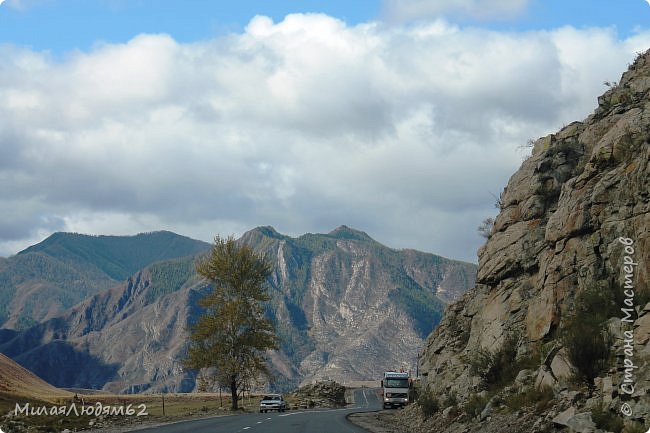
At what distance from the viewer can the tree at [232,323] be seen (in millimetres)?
61816

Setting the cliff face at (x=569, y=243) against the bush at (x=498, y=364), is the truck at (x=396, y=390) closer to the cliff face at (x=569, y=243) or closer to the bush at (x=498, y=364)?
the cliff face at (x=569, y=243)

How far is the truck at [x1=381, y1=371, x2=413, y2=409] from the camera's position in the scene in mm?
68375

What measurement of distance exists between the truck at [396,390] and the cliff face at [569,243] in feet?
72.4

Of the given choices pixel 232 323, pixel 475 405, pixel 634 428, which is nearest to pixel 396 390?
pixel 232 323

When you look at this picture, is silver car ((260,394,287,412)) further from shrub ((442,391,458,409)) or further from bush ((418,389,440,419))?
shrub ((442,391,458,409))

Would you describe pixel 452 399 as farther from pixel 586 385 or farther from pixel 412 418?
pixel 586 385

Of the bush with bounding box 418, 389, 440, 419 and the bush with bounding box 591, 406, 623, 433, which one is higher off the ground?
the bush with bounding box 591, 406, 623, 433

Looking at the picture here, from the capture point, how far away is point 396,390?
225ft

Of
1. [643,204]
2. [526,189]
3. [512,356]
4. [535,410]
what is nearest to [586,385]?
[535,410]

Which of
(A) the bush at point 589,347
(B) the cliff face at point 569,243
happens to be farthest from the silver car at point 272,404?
(A) the bush at point 589,347

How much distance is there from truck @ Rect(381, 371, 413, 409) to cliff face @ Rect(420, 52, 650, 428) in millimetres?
22064

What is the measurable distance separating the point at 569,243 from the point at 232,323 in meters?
37.6

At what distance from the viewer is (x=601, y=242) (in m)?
28.0

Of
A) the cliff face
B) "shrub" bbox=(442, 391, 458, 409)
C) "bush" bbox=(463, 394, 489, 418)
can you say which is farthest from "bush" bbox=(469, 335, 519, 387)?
"shrub" bbox=(442, 391, 458, 409)
